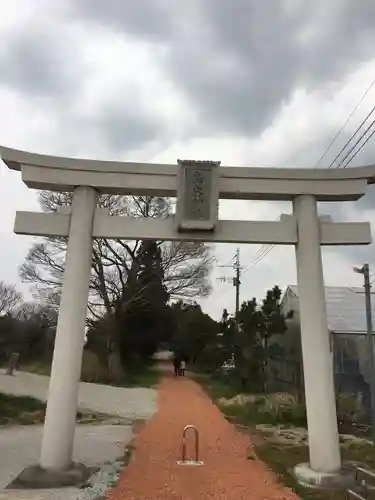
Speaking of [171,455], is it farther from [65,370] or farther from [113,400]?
[113,400]

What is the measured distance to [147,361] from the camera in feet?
125

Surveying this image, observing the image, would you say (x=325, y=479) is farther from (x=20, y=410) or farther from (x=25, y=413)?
(x=20, y=410)

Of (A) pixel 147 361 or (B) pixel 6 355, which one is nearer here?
(B) pixel 6 355

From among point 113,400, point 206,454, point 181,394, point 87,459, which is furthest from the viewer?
point 181,394

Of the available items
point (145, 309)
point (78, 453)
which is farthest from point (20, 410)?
point (145, 309)

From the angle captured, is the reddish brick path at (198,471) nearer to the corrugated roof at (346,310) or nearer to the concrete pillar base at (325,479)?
the concrete pillar base at (325,479)

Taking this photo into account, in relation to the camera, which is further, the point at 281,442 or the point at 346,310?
the point at 346,310

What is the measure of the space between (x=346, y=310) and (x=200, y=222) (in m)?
11.3

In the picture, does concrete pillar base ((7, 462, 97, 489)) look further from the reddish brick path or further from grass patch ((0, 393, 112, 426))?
grass patch ((0, 393, 112, 426))

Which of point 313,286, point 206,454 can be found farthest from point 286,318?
point 313,286

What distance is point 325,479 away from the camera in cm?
750

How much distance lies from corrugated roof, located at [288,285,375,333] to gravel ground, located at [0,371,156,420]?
23.2ft

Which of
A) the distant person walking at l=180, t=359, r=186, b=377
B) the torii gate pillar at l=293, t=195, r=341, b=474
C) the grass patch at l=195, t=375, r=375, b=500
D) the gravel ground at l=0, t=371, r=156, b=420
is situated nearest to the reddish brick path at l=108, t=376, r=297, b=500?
the grass patch at l=195, t=375, r=375, b=500

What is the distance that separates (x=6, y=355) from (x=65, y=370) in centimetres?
2507
